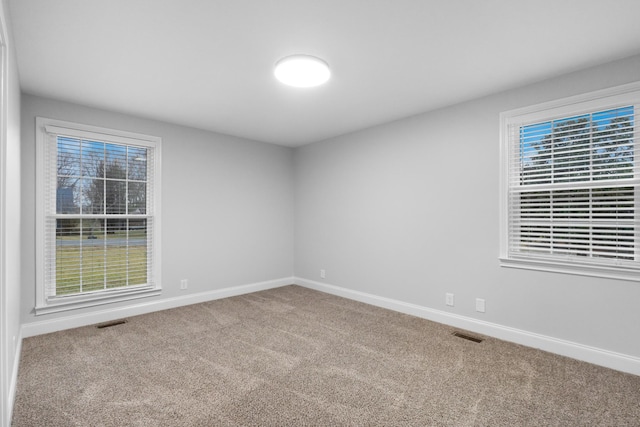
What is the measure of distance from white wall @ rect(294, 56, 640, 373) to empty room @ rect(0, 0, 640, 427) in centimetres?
2

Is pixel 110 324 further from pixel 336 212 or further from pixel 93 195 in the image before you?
pixel 336 212

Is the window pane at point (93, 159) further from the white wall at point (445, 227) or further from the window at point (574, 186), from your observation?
the window at point (574, 186)

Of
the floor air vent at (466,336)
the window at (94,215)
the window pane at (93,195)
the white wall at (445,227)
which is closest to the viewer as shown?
the white wall at (445,227)

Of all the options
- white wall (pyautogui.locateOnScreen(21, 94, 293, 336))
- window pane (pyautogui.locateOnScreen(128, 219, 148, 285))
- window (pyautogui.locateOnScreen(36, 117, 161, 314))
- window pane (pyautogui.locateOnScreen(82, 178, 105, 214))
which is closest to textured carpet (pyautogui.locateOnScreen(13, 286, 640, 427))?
window (pyautogui.locateOnScreen(36, 117, 161, 314))

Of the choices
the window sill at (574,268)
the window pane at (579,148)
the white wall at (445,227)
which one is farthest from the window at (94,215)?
the window pane at (579,148)

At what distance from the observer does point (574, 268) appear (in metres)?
2.77

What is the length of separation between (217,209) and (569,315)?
13.9 feet

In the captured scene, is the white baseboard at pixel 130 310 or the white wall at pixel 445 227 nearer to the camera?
the white wall at pixel 445 227

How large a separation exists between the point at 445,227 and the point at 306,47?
2.42m

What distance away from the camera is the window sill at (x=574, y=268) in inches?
99.7

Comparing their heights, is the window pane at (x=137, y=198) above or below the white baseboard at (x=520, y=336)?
above

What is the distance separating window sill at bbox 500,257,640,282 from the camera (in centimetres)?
253

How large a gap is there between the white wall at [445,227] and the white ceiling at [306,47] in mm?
318

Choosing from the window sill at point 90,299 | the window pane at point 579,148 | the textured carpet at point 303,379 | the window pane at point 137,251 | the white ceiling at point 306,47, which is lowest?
the textured carpet at point 303,379
